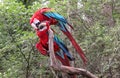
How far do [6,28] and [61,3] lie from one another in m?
0.93

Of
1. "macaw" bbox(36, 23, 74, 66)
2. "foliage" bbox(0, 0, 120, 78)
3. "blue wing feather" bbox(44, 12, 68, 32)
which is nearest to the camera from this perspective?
"macaw" bbox(36, 23, 74, 66)

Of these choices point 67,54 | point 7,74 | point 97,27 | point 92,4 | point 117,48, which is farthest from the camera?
point 92,4

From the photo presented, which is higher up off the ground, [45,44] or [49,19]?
[49,19]

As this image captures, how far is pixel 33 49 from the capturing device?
4.01 m

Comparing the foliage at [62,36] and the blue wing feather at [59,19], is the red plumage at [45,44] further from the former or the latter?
the foliage at [62,36]

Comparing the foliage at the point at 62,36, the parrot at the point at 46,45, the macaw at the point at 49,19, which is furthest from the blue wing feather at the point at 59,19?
the foliage at the point at 62,36

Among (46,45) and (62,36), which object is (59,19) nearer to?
(46,45)

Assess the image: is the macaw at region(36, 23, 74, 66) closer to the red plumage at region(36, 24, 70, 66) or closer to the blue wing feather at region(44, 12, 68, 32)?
the red plumage at region(36, 24, 70, 66)

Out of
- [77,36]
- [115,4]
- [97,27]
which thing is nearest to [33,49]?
[77,36]

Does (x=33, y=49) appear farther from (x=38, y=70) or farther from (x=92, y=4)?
(x=92, y=4)

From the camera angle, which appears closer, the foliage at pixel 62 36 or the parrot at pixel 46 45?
the parrot at pixel 46 45

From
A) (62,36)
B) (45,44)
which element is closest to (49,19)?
(45,44)

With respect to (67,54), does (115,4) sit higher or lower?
higher

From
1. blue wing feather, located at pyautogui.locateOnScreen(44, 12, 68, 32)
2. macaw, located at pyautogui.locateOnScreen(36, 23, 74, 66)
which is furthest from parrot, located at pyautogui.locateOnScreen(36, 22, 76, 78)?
blue wing feather, located at pyautogui.locateOnScreen(44, 12, 68, 32)
